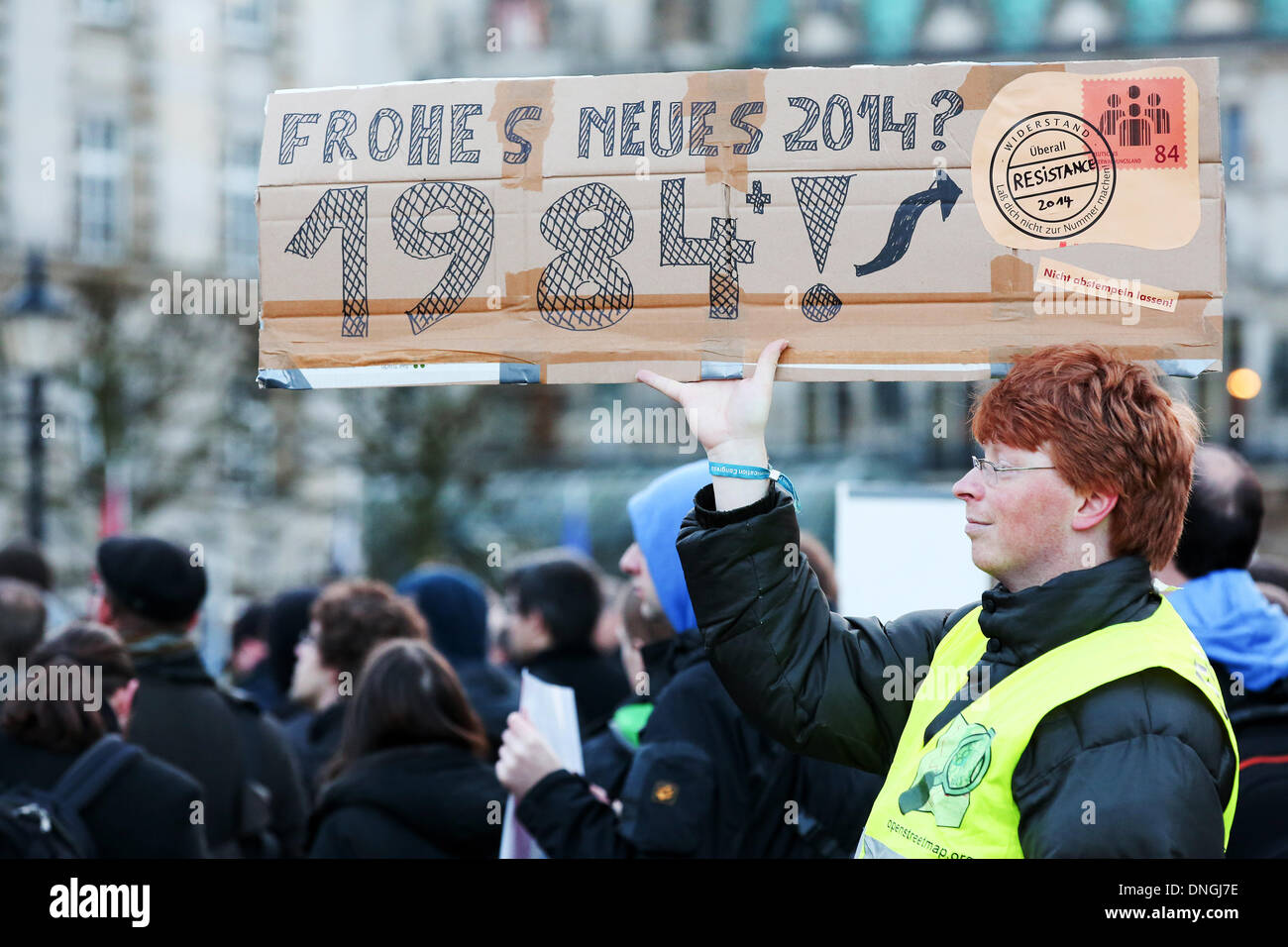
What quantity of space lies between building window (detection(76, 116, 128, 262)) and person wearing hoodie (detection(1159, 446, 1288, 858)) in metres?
27.4

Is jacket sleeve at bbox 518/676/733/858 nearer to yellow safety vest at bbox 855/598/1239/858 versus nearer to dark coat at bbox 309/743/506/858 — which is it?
dark coat at bbox 309/743/506/858

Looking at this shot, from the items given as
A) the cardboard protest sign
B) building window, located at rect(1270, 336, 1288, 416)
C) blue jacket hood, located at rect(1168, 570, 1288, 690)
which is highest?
building window, located at rect(1270, 336, 1288, 416)

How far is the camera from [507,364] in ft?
8.75

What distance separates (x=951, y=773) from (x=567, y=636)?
12.0 feet

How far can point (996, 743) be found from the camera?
2.13 m

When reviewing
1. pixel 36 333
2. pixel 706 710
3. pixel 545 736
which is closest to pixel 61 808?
pixel 545 736

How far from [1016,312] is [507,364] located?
37.0 inches

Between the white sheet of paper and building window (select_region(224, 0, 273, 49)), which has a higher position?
building window (select_region(224, 0, 273, 49))

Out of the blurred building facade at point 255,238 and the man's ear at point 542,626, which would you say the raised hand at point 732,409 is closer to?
the man's ear at point 542,626

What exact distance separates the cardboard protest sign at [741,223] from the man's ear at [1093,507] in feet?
1.12

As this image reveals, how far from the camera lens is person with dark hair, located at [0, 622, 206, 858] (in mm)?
3744

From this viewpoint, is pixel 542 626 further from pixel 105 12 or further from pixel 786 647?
pixel 105 12

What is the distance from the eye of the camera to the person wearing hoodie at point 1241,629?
10.1 ft

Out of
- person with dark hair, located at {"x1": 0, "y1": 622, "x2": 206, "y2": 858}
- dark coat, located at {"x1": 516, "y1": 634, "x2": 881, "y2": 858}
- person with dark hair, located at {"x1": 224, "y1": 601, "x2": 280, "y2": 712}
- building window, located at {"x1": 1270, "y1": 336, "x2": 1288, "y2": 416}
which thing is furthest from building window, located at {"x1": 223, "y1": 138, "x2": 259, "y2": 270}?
dark coat, located at {"x1": 516, "y1": 634, "x2": 881, "y2": 858}
